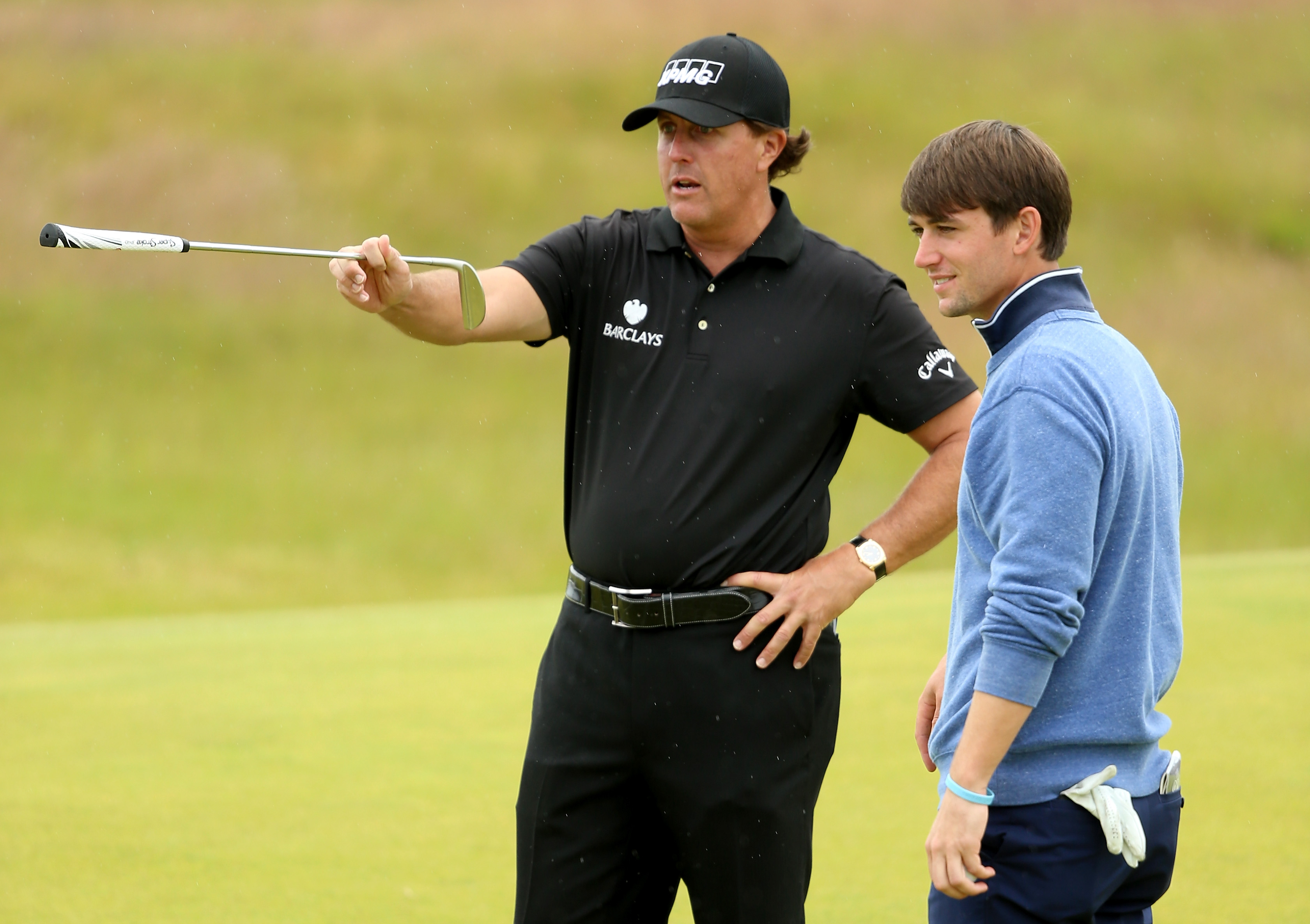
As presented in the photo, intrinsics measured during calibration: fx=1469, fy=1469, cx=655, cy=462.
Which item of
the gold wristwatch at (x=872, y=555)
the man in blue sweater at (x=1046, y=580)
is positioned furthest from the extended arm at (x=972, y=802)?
the gold wristwatch at (x=872, y=555)

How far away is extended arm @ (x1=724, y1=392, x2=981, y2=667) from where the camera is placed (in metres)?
2.14

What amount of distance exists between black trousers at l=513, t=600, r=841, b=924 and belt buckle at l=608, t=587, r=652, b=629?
0.02 metres

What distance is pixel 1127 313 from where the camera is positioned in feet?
44.3

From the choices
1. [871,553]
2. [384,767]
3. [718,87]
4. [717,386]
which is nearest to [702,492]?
[717,386]

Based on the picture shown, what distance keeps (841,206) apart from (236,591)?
7383 millimetres

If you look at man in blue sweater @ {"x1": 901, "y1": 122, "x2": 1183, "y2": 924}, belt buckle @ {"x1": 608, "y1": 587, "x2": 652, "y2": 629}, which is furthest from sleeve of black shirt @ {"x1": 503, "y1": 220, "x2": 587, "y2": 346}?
man in blue sweater @ {"x1": 901, "y1": 122, "x2": 1183, "y2": 924}

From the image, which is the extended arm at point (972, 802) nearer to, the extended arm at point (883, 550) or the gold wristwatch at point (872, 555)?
the extended arm at point (883, 550)

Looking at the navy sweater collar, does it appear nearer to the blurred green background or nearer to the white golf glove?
the white golf glove

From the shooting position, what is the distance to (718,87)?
223cm

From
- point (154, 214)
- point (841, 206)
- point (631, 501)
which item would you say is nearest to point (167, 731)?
point (631, 501)

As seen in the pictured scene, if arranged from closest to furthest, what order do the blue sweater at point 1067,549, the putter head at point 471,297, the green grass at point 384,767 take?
the blue sweater at point 1067,549, the putter head at point 471,297, the green grass at point 384,767

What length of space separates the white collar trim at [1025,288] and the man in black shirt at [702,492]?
47cm

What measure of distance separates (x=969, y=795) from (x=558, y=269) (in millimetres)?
1101

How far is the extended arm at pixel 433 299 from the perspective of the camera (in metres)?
2.02
